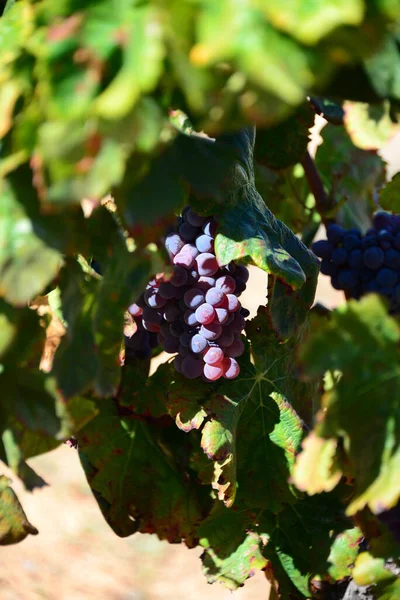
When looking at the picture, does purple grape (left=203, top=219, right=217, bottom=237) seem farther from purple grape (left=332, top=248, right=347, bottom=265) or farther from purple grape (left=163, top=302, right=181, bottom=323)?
purple grape (left=332, top=248, right=347, bottom=265)

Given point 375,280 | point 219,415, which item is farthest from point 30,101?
point 375,280

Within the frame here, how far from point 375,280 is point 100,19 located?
872 mm

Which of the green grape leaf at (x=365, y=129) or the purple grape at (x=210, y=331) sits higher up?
the green grape leaf at (x=365, y=129)

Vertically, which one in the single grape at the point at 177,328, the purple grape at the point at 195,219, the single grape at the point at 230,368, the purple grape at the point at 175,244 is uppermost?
the purple grape at the point at 195,219

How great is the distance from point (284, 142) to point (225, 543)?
0.57 metres

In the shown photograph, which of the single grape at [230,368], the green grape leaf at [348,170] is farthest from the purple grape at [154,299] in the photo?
the green grape leaf at [348,170]

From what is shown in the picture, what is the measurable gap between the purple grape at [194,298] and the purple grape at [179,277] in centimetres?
1

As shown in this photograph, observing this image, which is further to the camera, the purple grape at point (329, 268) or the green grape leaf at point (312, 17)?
the purple grape at point (329, 268)

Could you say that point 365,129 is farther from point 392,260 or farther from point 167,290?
point 392,260

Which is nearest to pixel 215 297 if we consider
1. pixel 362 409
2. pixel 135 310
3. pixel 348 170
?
pixel 135 310

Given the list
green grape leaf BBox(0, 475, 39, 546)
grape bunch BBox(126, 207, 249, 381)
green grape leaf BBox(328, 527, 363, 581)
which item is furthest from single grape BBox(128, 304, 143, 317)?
green grape leaf BBox(328, 527, 363, 581)

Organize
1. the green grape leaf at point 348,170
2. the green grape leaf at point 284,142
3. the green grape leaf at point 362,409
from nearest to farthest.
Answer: the green grape leaf at point 362,409, the green grape leaf at point 284,142, the green grape leaf at point 348,170

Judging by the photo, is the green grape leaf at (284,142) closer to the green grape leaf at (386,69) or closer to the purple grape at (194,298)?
the purple grape at (194,298)

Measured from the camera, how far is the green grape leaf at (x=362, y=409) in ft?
1.74
